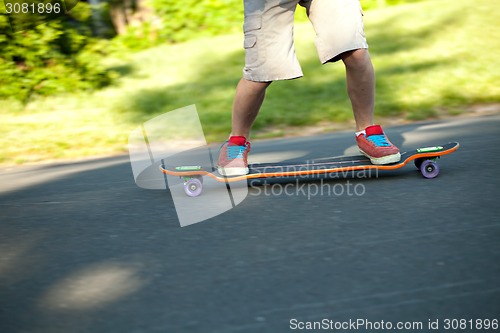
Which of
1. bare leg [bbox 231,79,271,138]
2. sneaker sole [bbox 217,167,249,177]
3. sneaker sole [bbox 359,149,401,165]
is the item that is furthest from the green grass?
sneaker sole [bbox 359,149,401,165]

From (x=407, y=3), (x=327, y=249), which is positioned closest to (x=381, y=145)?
(x=327, y=249)

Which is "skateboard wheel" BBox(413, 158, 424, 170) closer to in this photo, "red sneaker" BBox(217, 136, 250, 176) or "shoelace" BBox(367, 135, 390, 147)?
"shoelace" BBox(367, 135, 390, 147)

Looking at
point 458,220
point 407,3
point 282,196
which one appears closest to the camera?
point 458,220

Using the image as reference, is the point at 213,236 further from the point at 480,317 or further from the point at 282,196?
the point at 480,317

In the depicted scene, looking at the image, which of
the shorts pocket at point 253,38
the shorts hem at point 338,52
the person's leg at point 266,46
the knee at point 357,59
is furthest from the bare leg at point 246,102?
the knee at point 357,59

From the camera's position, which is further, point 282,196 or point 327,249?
point 282,196

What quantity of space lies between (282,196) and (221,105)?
140 inches

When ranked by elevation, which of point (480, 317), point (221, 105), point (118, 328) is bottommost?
point (480, 317)

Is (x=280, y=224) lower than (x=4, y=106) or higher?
lower

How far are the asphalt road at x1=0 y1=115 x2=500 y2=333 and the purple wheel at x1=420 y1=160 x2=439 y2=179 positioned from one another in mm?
60

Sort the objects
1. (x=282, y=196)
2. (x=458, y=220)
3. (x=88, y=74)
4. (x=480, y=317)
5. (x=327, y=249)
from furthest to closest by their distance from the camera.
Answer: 1. (x=88, y=74)
2. (x=282, y=196)
3. (x=458, y=220)
4. (x=327, y=249)
5. (x=480, y=317)

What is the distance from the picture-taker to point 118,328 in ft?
7.23

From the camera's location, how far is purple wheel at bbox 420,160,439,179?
388 cm

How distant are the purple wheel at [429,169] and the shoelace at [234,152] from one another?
101 cm
